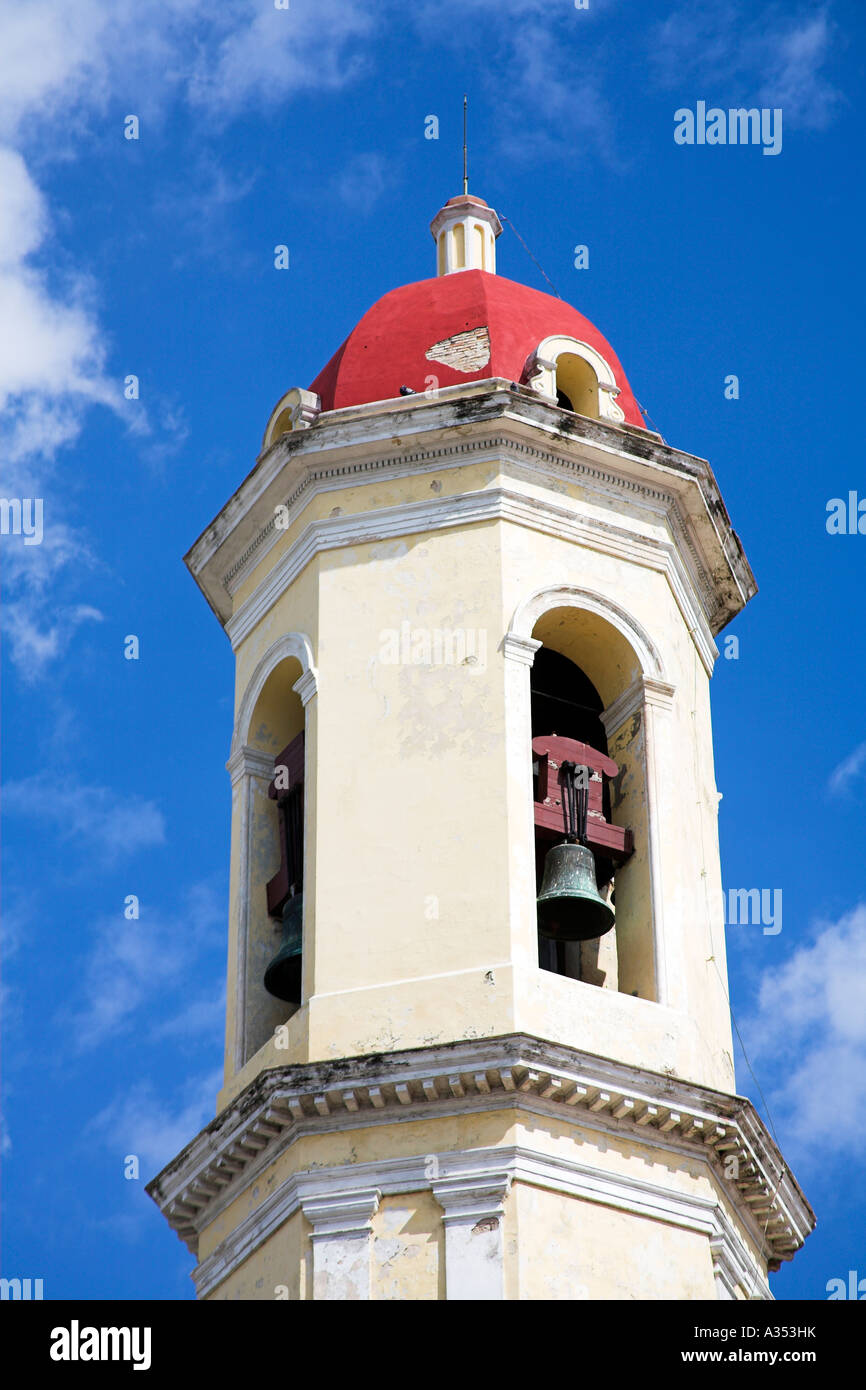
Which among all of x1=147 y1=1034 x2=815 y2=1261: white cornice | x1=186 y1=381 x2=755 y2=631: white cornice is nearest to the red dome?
x1=186 y1=381 x2=755 y2=631: white cornice

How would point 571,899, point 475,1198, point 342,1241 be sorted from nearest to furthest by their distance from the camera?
point 475,1198 → point 342,1241 → point 571,899

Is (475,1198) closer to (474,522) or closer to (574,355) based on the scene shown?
(474,522)

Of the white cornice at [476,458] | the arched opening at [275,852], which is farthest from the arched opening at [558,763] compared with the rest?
the arched opening at [275,852]

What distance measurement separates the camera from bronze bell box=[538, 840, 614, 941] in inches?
952

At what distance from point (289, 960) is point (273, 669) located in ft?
8.95

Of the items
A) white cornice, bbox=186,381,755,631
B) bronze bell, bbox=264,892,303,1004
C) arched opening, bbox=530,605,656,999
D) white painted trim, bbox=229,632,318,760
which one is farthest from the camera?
white cornice, bbox=186,381,755,631

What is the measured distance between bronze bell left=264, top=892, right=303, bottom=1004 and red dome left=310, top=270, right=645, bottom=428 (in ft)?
14.5

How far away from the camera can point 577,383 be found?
1059 inches

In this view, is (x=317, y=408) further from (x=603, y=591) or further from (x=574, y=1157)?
(x=574, y=1157)

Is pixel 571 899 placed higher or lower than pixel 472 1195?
higher

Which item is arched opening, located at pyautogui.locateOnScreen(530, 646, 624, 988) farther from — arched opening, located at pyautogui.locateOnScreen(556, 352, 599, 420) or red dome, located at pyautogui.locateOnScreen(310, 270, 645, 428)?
red dome, located at pyautogui.locateOnScreen(310, 270, 645, 428)

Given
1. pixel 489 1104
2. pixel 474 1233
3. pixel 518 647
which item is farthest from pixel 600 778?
pixel 474 1233

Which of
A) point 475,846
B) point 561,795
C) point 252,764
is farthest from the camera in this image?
point 252,764
